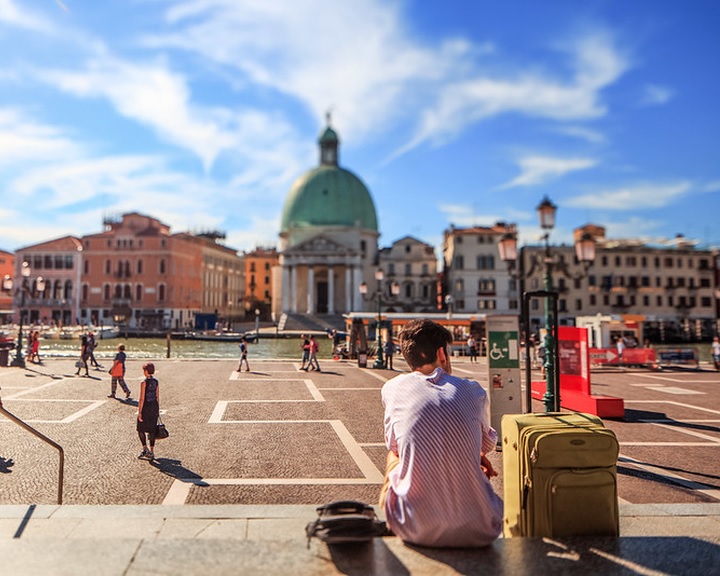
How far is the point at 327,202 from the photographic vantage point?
88438 millimetres

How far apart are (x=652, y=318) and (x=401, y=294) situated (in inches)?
1261

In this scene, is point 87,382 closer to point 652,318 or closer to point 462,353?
point 462,353

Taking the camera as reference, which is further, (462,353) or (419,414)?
(462,353)

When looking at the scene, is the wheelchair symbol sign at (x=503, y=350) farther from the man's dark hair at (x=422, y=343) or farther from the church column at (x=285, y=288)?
the church column at (x=285, y=288)

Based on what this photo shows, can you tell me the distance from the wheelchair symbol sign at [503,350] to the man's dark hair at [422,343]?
260 inches

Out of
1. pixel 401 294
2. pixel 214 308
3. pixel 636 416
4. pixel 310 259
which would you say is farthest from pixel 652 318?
pixel 636 416

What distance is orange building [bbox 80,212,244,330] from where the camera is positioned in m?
76.2

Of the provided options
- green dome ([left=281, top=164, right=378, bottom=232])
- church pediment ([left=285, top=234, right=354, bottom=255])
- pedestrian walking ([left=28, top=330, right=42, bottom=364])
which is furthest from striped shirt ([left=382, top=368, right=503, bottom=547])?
green dome ([left=281, top=164, right=378, bottom=232])

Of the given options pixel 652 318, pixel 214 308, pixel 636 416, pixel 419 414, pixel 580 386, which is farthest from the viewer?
pixel 214 308

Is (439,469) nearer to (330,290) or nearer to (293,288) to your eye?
(330,290)

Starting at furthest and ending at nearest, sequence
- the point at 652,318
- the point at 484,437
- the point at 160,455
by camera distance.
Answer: the point at 652,318 < the point at 160,455 < the point at 484,437

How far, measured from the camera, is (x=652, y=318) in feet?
238

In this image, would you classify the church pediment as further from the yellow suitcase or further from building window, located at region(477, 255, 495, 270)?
the yellow suitcase

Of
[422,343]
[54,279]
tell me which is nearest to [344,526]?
[422,343]
